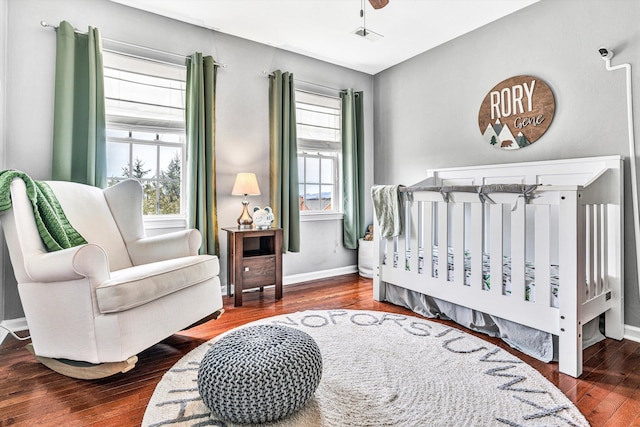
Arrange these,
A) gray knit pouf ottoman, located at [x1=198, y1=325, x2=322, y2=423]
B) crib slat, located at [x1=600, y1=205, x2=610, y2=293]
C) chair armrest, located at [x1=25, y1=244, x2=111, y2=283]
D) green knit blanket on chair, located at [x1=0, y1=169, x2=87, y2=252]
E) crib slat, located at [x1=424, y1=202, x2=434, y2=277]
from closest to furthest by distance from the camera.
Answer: gray knit pouf ottoman, located at [x1=198, y1=325, x2=322, y2=423]
chair armrest, located at [x1=25, y1=244, x2=111, y2=283]
green knit blanket on chair, located at [x1=0, y1=169, x2=87, y2=252]
crib slat, located at [x1=600, y1=205, x2=610, y2=293]
crib slat, located at [x1=424, y1=202, x2=434, y2=277]

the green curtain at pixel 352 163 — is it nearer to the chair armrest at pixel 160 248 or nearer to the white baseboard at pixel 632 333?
the chair armrest at pixel 160 248

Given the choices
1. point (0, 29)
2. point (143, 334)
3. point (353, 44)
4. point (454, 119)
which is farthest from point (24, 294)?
point (454, 119)

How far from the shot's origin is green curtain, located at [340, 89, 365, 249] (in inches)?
152

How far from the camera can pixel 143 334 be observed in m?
1.69

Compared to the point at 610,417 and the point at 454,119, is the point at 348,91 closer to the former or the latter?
the point at 454,119

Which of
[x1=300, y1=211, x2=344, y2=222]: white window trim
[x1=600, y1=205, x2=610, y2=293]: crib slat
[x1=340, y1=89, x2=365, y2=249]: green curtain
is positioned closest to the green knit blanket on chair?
[x1=300, y1=211, x2=344, y2=222]: white window trim

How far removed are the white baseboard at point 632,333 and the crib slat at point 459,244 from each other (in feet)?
3.46

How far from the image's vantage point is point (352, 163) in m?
3.87

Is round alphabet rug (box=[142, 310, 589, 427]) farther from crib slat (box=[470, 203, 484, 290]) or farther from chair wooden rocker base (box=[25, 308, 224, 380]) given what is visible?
crib slat (box=[470, 203, 484, 290])

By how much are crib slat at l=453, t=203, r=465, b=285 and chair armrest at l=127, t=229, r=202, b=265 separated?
1.82m

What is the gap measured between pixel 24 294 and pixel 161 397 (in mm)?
923

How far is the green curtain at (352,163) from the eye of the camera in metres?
3.86

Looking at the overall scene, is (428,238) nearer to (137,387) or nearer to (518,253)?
(518,253)

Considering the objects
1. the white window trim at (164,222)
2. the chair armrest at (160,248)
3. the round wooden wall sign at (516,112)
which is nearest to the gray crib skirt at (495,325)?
the round wooden wall sign at (516,112)
